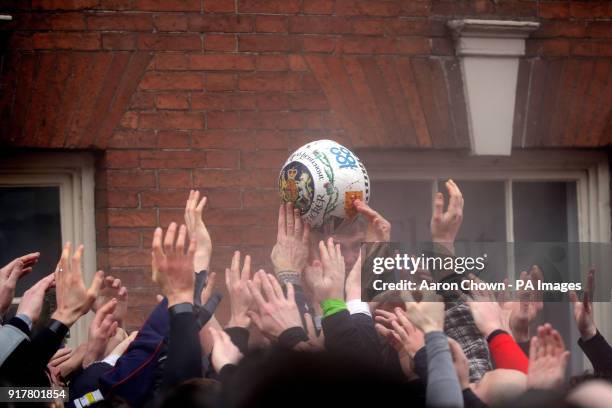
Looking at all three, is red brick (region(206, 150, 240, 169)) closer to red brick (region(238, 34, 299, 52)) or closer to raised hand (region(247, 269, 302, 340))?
red brick (region(238, 34, 299, 52))

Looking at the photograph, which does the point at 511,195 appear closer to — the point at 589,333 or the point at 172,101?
the point at 172,101

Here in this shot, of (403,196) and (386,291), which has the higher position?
(403,196)

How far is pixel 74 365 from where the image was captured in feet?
13.3

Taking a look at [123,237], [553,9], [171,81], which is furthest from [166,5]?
[553,9]

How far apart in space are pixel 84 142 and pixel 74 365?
4.06 feet

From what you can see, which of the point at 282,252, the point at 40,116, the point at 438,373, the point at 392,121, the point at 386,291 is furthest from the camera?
the point at 392,121

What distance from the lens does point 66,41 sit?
491 cm

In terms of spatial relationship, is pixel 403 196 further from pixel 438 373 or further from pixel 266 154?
pixel 438 373

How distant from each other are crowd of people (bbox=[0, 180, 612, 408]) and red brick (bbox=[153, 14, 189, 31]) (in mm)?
1262

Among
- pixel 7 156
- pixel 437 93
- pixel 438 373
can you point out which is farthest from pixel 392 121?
pixel 438 373

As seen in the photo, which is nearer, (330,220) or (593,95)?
(330,220)

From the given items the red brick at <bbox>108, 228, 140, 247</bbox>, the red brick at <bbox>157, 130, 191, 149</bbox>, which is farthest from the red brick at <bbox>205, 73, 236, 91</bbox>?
the red brick at <bbox>108, 228, 140, 247</bbox>

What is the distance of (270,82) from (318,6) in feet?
1.39

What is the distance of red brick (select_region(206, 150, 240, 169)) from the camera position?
5.05m
